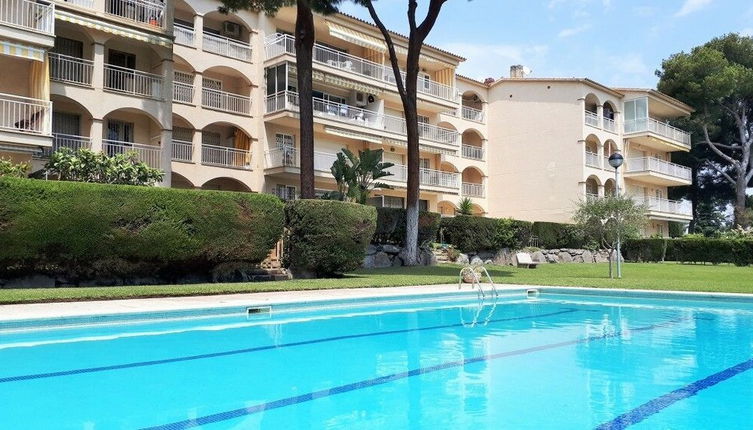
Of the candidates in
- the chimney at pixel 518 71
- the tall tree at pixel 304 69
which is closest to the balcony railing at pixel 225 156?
the tall tree at pixel 304 69

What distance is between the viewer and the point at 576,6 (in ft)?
86.4

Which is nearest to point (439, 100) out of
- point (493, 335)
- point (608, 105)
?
point (608, 105)

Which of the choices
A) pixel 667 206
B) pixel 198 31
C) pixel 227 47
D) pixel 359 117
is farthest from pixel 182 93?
pixel 667 206

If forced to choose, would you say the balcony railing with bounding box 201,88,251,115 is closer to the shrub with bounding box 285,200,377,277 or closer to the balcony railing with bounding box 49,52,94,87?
the balcony railing with bounding box 49,52,94,87

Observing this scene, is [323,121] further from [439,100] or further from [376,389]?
[376,389]

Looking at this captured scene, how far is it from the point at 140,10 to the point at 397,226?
14.4 meters

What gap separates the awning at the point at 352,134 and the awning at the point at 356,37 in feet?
16.6

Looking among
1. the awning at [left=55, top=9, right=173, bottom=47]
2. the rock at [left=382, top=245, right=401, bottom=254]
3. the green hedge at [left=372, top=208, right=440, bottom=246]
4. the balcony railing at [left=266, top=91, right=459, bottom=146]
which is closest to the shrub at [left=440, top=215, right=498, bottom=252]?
the green hedge at [left=372, top=208, right=440, bottom=246]

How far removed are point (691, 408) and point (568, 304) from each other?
10332 mm

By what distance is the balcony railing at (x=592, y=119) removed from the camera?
151ft

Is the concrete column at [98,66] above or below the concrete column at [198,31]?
below

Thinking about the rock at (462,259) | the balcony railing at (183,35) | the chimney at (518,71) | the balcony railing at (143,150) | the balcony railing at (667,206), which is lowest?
the rock at (462,259)

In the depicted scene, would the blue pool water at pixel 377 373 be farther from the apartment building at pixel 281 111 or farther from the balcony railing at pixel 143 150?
the balcony railing at pixel 143 150

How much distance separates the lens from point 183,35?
29469 millimetres
